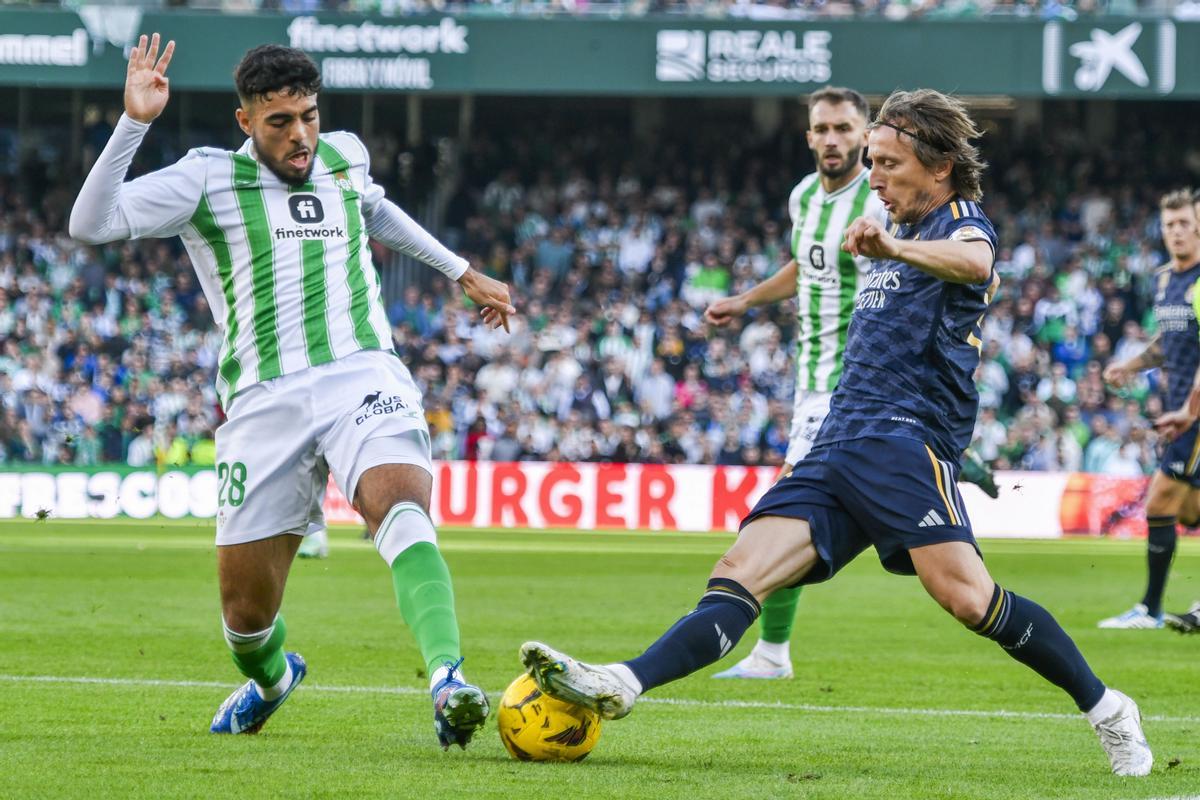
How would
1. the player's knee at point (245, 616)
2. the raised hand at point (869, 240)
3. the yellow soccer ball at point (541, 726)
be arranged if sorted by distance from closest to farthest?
1. the raised hand at point (869, 240)
2. the yellow soccer ball at point (541, 726)
3. the player's knee at point (245, 616)

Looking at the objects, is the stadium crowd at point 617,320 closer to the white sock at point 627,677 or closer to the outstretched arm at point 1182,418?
the outstretched arm at point 1182,418

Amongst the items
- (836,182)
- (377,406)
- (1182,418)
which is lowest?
(1182,418)

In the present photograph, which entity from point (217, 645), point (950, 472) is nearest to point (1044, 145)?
point (217, 645)

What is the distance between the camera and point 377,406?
566 cm

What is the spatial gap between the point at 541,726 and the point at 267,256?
1.80 metres

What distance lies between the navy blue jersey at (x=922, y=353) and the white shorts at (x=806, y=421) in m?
2.94

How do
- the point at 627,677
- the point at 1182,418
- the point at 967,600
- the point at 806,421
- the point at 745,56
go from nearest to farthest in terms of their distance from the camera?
1. the point at 627,677
2. the point at 967,600
3. the point at 806,421
4. the point at 1182,418
5. the point at 745,56

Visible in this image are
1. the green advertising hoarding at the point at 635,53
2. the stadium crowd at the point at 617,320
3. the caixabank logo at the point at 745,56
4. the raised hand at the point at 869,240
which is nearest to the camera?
the raised hand at the point at 869,240

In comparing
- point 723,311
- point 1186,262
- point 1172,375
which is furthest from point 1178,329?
point 723,311

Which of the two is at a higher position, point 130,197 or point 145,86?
point 145,86

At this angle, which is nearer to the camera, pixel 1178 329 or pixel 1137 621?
pixel 1178 329

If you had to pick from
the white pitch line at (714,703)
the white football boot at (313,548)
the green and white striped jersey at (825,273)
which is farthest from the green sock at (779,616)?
the white football boot at (313,548)

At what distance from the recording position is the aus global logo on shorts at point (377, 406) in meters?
5.62

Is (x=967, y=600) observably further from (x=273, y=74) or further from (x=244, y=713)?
(x=273, y=74)
